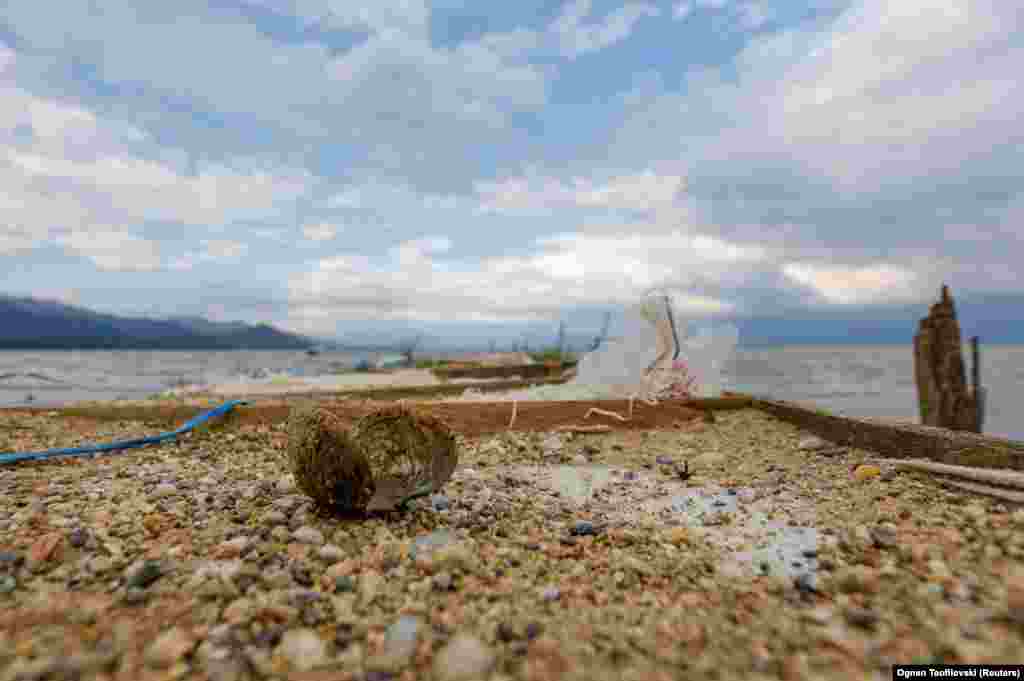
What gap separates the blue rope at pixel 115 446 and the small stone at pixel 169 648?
3.36 meters

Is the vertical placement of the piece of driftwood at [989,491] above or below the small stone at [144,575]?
above

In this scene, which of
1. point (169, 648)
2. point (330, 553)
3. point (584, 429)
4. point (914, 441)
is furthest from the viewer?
point (584, 429)

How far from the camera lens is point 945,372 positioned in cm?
1002

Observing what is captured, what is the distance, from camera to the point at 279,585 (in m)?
1.95

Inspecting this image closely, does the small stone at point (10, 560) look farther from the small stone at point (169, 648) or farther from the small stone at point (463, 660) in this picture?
the small stone at point (463, 660)

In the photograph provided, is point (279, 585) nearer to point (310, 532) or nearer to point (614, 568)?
point (310, 532)

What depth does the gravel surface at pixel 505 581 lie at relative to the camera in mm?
1488

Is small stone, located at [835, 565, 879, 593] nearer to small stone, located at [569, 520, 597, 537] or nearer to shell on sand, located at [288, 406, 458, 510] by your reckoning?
small stone, located at [569, 520, 597, 537]

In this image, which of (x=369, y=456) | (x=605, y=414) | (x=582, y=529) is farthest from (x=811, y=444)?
(x=369, y=456)

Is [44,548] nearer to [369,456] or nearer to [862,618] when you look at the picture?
[369,456]

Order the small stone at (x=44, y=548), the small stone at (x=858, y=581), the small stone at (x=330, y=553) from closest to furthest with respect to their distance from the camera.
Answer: the small stone at (x=858, y=581)
the small stone at (x=44, y=548)
the small stone at (x=330, y=553)

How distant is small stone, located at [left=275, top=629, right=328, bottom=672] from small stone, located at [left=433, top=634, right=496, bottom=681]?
1.09 feet

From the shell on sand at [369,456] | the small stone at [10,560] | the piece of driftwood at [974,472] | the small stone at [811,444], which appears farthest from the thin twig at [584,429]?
the small stone at [10,560]

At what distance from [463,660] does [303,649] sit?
1.52 ft
